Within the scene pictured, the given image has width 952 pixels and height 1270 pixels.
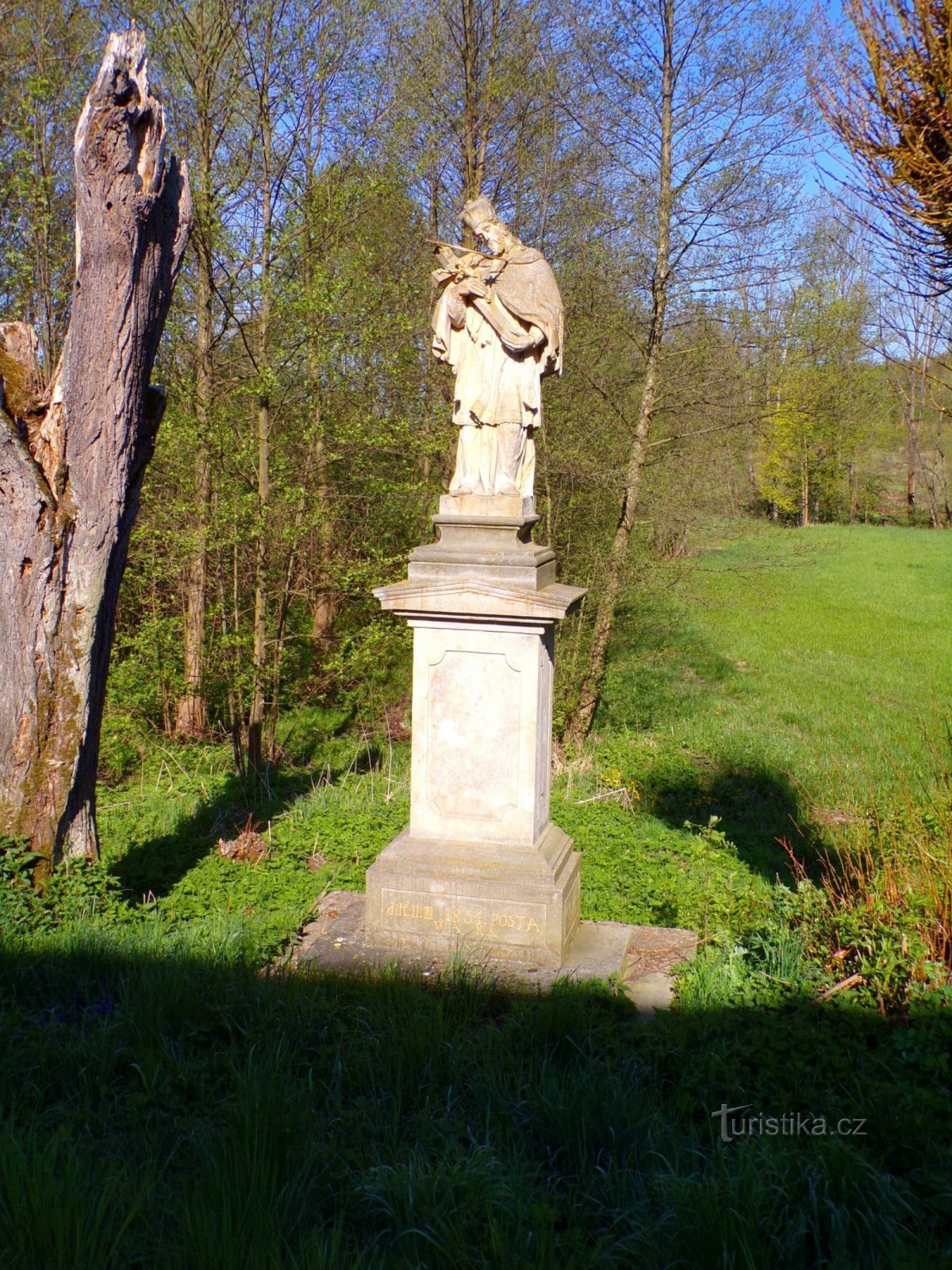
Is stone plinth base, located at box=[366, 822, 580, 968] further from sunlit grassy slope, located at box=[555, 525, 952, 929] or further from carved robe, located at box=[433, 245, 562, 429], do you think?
carved robe, located at box=[433, 245, 562, 429]

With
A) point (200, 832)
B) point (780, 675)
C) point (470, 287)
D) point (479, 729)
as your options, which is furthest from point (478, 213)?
point (780, 675)

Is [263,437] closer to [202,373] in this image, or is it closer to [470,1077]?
[202,373]

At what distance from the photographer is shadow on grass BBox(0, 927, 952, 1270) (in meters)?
2.64

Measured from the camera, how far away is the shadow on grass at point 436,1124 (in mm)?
2639

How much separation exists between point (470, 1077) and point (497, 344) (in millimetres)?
3556

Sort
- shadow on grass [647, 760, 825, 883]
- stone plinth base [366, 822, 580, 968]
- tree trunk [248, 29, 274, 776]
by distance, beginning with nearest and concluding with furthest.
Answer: stone plinth base [366, 822, 580, 968]
shadow on grass [647, 760, 825, 883]
tree trunk [248, 29, 274, 776]

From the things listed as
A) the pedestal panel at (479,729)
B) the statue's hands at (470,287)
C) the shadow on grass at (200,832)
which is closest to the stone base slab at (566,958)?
the pedestal panel at (479,729)

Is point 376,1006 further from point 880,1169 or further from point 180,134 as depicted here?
point 180,134

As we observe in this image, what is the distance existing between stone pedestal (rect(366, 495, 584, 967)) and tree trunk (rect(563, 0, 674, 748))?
17.8 feet

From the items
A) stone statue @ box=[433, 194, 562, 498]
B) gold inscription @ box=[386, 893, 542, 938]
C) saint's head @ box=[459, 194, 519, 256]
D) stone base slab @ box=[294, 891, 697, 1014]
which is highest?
saint's head @ box=[459, 194, 519, 256]

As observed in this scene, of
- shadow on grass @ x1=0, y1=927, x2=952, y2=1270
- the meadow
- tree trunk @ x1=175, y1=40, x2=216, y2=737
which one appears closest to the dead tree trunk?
the meadow

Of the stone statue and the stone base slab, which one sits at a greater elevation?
the stone statue

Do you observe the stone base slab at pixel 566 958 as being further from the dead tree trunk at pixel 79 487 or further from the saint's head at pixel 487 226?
the saint's head at pixel 487 226

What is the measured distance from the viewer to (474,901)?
5066 mm
